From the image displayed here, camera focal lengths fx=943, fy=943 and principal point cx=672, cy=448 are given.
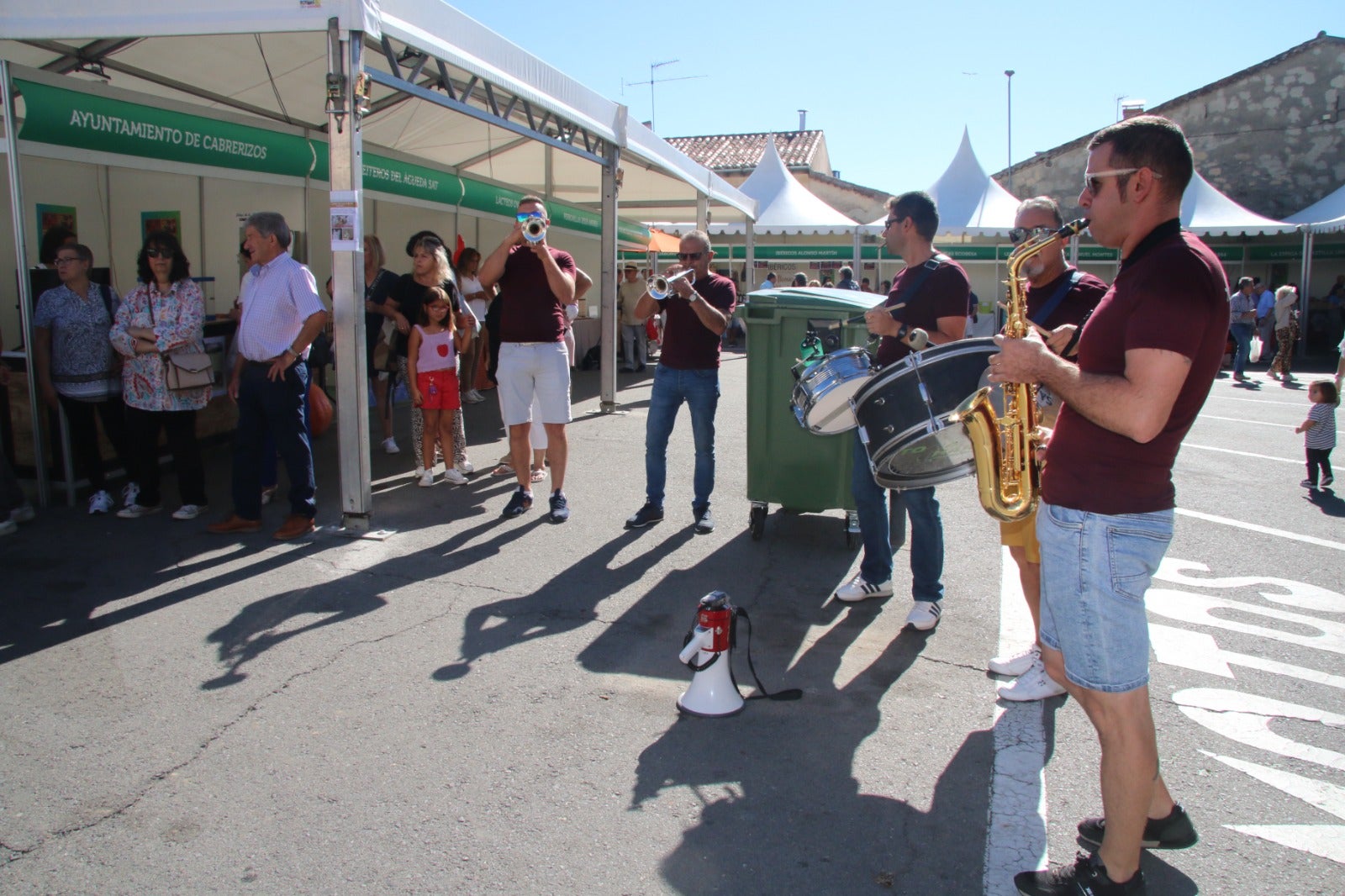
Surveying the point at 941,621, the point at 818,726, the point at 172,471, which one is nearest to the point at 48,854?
the point at 818,726

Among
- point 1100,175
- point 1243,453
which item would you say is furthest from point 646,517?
point 1243,453

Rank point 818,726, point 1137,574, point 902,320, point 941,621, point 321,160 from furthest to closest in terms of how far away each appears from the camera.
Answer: point 321,160 < point 941,621 < point 902,320 < point 818,726 < point 1137,574

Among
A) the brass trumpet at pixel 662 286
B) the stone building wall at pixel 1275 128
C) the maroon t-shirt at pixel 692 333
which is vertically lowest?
the maroon t-shirt at pixel 692 333

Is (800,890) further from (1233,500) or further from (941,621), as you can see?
(1233,500)

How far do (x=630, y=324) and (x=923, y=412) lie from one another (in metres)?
13.1

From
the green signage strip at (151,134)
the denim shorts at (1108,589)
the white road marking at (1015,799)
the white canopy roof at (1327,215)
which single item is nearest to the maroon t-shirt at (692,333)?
the white road marking at (1015,799)

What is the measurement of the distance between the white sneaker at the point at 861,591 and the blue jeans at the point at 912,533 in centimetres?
3

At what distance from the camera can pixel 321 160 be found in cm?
1006

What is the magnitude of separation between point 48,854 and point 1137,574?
3180 mm

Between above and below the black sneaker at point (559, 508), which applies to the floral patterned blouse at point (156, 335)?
above

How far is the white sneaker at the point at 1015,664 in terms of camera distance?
407cm

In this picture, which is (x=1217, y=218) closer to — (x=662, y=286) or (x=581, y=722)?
(x=662, y=286)

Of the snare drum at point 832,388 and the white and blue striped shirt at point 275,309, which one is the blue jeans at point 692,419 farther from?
the white and blue striped shirt at point 275,309

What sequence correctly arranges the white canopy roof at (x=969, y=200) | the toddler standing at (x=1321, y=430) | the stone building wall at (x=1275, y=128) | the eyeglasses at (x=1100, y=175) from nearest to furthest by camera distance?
1. the eyeglasses at (x=1100, y=175)
2. the toddler standing at (x=1321, y=430)
3. the white canopy roof at (x=969, y=200)
4. the stone building wall at (x=1275, y=128)
